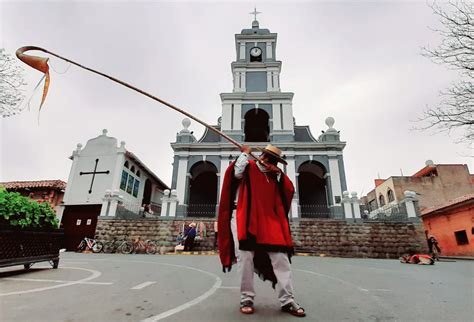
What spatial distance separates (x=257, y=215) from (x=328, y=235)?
38.4 ft

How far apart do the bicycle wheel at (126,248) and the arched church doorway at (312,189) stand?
12748 mm

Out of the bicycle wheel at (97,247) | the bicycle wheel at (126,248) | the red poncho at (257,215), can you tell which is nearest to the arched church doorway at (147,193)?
the bicycle wheel at (97,247)

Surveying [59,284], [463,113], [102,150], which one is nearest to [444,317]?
[59,284]

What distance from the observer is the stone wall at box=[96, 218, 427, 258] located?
12.4 metres

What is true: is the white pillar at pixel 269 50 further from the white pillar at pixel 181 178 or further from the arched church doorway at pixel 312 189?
A: the white pillar at pixel 181 178

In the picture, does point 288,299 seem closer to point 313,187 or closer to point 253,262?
point 253,262

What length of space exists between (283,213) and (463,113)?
8270 millimetres

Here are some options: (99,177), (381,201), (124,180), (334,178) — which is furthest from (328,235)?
(381,201)

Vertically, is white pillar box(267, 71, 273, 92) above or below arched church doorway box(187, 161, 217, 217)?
above

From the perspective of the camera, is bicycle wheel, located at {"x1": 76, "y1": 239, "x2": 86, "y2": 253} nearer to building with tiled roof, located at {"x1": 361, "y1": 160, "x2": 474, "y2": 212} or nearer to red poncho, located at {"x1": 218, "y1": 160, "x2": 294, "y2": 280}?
red poncho, located at {"x1": 218, "y1": 160, "x2": 294, "y2": 280}

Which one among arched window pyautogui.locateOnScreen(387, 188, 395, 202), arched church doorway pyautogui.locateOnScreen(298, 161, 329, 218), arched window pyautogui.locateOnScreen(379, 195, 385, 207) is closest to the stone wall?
arched church doorway pyautogui.locateOnScreen(298, 161, 329, 218)

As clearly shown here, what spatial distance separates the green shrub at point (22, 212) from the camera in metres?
4.22

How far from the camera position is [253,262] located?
2.75 meters

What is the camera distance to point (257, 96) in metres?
20.2
